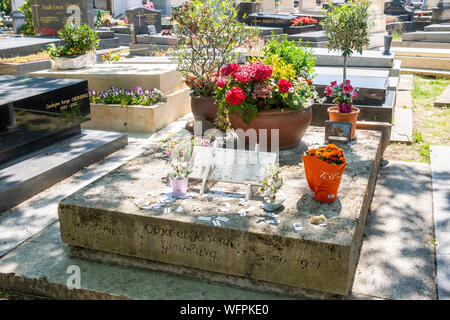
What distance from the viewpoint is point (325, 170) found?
3729 mm

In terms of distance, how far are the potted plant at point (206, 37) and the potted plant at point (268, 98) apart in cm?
101

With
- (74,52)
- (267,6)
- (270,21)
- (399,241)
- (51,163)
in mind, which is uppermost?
(267,6)

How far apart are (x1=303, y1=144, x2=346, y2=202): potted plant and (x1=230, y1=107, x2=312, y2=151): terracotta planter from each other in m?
1.22

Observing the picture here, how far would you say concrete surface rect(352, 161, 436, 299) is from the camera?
11.6 feet

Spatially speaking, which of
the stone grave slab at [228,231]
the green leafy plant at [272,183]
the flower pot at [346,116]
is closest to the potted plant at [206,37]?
the flower pot at [346,116]

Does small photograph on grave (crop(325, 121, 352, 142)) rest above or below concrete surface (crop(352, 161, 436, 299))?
above

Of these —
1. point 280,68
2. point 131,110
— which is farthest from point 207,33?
point 131,110

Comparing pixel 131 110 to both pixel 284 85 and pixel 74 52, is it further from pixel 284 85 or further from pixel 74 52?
pixel 284 85

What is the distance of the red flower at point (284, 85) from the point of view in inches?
194

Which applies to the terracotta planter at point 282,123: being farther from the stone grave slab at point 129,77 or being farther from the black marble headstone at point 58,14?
the black marble headstone at point 58,14

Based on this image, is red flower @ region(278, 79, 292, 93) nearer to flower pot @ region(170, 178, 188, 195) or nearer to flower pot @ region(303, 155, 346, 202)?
flower pot @ region(303, 155, 346, 202)

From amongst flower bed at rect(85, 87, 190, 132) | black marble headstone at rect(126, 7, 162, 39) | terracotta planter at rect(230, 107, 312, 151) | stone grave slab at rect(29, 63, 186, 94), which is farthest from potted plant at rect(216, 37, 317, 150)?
black marble headstone at rect(126, 7, 162, 39)

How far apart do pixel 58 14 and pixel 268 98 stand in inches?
439

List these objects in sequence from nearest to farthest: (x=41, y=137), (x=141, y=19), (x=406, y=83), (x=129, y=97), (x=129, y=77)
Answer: (x=41, y=137) < (x=129, y=97) < (x=129, y=77) < (x=406, y=83) < (x=141, y=19)
